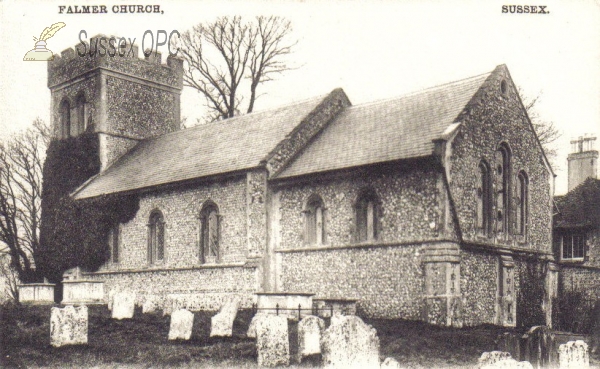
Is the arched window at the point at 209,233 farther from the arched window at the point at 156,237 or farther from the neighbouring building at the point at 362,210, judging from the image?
the arched window at the point at 156,237

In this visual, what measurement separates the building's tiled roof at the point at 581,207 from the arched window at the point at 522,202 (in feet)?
27.8

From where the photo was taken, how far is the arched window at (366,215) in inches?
847

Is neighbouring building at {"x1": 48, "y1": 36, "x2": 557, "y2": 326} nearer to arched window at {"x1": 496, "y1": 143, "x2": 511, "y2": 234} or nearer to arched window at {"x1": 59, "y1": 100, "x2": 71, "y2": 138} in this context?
arched window at {"x1": 496, "y1": 143, "x2": 511, "y2": 234}

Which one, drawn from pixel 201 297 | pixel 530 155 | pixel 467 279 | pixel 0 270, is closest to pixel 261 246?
pixel 201 297

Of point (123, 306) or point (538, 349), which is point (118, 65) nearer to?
point (123, 306)

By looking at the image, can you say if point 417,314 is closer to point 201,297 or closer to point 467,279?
point 467,279

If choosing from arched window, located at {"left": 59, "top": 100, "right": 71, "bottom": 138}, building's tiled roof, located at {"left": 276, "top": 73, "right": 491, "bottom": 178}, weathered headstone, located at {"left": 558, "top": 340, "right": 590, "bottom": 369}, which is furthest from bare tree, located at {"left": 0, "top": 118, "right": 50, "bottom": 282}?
weathered headstone, located at {"left": 558, "top": 340, "right": 590, "bottom": 369}

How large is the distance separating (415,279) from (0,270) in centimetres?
4217

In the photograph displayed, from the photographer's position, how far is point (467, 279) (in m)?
20.5

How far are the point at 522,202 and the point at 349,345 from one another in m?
14.4

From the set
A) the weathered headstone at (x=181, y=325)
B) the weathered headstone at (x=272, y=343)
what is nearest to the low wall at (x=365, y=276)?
the weathered headstone at (x=181, y=325)

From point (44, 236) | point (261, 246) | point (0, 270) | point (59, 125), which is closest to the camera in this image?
point (261, 246)

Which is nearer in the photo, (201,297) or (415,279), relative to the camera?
(415,279)

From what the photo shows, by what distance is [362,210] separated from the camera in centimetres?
2189
